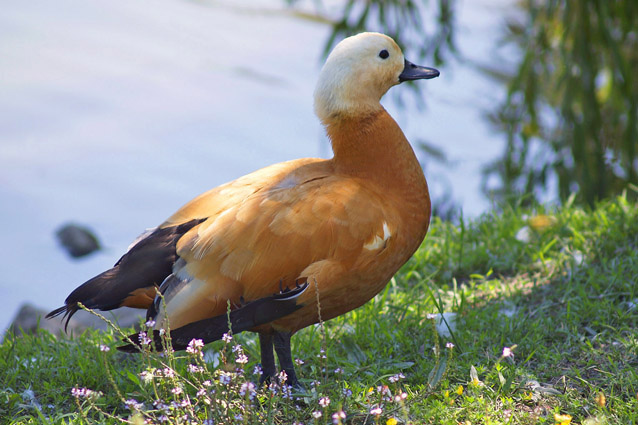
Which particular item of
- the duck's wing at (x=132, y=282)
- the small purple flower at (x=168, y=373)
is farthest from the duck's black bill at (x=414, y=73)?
the small purple flower at (x=168, y=373)

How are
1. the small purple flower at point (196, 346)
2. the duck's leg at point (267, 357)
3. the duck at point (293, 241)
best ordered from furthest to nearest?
the duck's leg at point (267, 357)
the duck at point (293, 241)
the small purple flower at point (196, 346)

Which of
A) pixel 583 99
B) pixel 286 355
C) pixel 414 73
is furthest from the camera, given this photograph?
pixel 583 99

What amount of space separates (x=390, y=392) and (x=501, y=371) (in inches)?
19.9

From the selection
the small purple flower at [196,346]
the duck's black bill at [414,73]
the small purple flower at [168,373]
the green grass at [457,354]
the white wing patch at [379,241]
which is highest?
the duck's black bill at [414,73]

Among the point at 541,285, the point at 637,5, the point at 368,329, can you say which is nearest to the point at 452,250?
the point at 541,285

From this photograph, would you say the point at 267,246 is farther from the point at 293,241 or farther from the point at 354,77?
the point at 354,77

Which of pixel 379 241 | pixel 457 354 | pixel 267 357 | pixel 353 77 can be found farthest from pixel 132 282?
pixel 457 354

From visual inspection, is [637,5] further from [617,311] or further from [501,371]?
[501,371]

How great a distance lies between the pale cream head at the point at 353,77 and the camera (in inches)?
126

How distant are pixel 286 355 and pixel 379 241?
0.63 metres

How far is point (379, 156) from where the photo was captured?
319 cm

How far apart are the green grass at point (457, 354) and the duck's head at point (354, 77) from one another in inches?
41.6

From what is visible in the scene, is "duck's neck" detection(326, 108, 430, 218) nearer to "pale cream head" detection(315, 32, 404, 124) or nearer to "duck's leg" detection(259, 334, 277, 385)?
"pale cream head" detection(315, 32, 404, 124)

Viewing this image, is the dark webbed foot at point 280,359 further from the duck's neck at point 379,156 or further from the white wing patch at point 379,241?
the duck's neck at point 379,156
